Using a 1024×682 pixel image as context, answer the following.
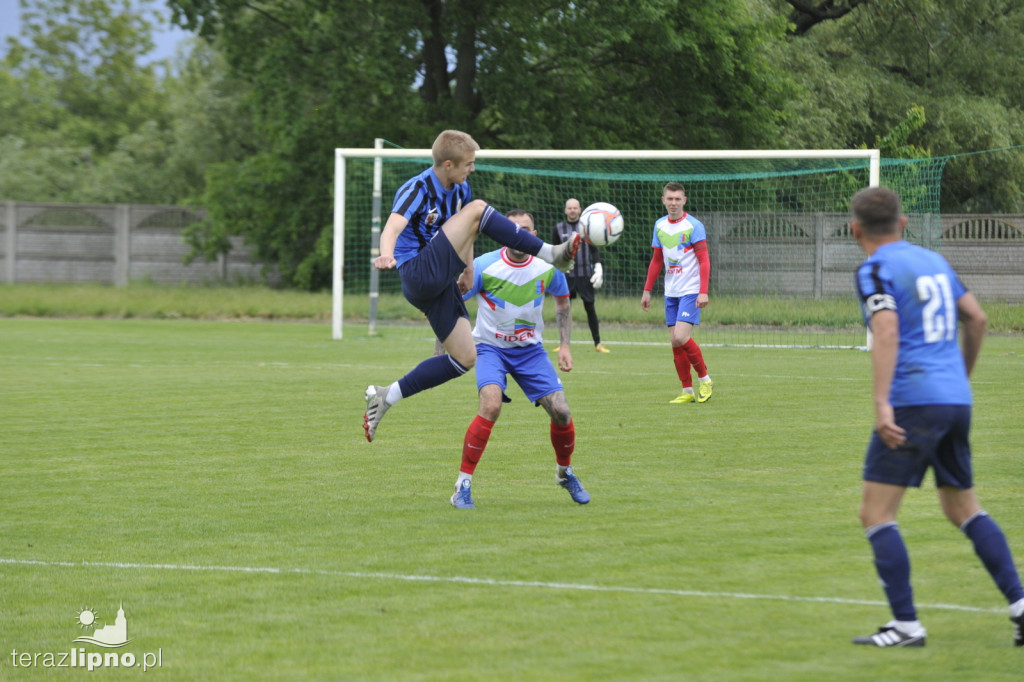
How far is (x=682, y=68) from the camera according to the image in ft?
93.7

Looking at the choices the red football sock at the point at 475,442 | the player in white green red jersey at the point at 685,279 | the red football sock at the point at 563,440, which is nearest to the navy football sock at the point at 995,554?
the red football sock at the point at 563,440

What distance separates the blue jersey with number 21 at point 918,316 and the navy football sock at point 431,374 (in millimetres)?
3365

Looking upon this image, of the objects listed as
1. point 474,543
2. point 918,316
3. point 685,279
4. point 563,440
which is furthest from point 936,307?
point 685,279

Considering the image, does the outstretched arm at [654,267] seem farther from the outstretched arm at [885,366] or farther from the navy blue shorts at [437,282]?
the outstretched arm at [885,366]

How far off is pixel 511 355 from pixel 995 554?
3523 mm

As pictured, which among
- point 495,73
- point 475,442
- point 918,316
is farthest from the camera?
point 495,73

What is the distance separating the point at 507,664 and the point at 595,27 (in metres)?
23.5

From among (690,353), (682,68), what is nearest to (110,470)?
(690,353)

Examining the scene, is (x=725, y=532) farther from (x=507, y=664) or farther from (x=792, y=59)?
(x=792, y=59)

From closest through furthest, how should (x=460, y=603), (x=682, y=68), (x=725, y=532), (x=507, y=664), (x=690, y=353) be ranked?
1. (x=507, y=664)
2. (x=460, y=603)
3. (x=725, y=532)
4. (x=690, y=353)
5. (x=682, y=68)

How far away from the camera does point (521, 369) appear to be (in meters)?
7.50

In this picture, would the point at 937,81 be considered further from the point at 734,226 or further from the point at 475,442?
the point at 475,442

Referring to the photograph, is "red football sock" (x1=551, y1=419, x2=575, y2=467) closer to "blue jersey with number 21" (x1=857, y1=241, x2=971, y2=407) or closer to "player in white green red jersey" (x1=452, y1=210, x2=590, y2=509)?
"player in white green red jersey" (x1=452, y1=210, x2=590, y2=509)

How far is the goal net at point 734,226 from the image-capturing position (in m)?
19.8
